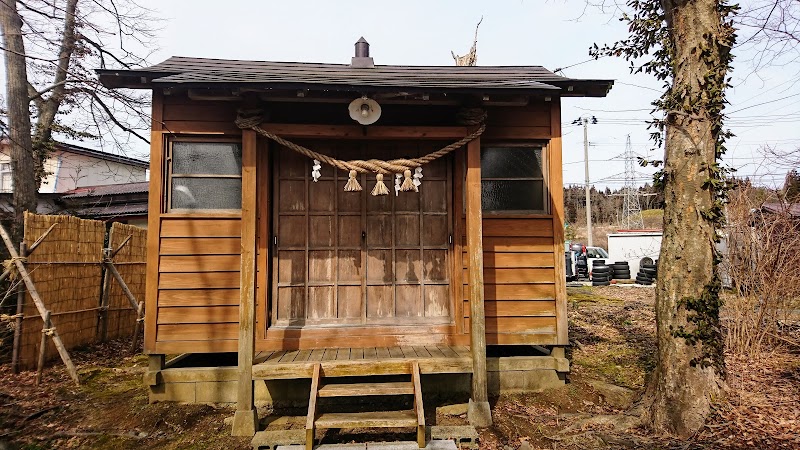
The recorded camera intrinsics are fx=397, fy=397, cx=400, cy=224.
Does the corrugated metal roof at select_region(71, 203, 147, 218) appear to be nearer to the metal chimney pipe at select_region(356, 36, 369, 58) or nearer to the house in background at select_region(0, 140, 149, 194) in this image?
the house in background at select_region(0, 140, 149, 194)

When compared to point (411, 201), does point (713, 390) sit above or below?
below

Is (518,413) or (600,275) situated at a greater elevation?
(600,275)

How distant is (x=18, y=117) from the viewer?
22.9ft

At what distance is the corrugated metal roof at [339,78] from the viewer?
3584mm

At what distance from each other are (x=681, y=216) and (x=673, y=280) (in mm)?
538

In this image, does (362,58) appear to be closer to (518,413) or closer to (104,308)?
(518,413)

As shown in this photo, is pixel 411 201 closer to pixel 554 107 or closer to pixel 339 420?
pixel 554 107

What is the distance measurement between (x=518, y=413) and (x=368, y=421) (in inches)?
62.9

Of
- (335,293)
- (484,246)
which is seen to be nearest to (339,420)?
(335,293)

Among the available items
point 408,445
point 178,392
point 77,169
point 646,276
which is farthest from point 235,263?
point 77,169

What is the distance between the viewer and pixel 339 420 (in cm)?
326

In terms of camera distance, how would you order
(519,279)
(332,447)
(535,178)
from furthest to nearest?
(535,178) → (519,279) → (332,447)

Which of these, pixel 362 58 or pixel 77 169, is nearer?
pixel 362 58

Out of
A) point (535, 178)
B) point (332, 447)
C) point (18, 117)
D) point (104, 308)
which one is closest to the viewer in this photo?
point (332, 447)
